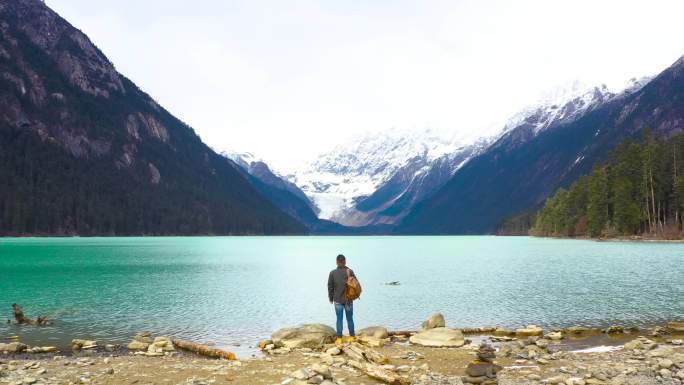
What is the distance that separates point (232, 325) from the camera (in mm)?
37562

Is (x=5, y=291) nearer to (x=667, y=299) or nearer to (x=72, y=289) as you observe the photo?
(x=72, y=289)

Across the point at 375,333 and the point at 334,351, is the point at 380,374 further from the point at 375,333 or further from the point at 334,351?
the point at 375,333

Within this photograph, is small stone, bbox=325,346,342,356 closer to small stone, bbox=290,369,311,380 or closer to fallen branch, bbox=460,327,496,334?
small stone, bbox=290,369,311,380

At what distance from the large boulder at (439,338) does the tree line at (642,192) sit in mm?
112207

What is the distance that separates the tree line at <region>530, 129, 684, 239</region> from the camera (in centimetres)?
12962

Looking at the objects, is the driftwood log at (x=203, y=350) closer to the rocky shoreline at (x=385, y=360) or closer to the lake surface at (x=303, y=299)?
the rocky shoreline at (x=385, y=360)

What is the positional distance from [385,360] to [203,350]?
10.4 m

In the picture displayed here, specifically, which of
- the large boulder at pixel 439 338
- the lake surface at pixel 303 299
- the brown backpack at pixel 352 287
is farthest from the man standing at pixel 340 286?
the lake surface at pixel 303 299

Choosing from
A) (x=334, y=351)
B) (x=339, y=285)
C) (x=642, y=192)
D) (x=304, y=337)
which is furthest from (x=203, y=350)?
(x=642, y=192)

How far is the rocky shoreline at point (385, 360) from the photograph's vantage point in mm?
20906

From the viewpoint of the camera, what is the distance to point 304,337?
30.0 m

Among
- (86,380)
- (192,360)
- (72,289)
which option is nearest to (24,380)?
(86,380)

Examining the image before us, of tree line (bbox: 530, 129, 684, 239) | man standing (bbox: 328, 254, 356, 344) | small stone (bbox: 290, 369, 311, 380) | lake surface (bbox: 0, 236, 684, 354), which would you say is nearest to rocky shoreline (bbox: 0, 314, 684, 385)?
small stone (bbox: 290, 369, 311, 380)

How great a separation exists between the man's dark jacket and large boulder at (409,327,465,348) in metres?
4.74
